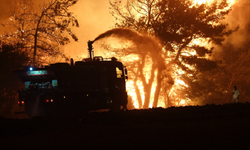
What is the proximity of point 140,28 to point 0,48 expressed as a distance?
13153mm

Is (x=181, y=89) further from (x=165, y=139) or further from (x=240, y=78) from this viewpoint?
(x=165, y=139)

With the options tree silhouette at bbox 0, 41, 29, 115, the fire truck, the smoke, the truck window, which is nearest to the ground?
the fire truck

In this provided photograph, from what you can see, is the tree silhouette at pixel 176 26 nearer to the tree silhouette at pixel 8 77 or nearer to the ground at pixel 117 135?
the tree silhouette at pixel 8 77

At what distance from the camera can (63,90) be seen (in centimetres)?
1499

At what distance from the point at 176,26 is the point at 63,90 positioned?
17.9 meters

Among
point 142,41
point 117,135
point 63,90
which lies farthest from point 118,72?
point 142,41

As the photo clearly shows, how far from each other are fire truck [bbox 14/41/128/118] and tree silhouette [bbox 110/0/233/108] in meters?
15.1

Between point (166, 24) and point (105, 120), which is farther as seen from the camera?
point (166, 24)

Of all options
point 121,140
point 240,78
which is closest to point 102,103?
point 121,140

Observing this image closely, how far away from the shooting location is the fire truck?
14836mm

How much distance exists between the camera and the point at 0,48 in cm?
2259

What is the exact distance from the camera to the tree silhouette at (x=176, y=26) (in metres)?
30.2

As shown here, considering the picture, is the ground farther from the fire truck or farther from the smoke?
the smoke

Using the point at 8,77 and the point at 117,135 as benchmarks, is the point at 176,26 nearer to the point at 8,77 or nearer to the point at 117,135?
the point at 8,77
